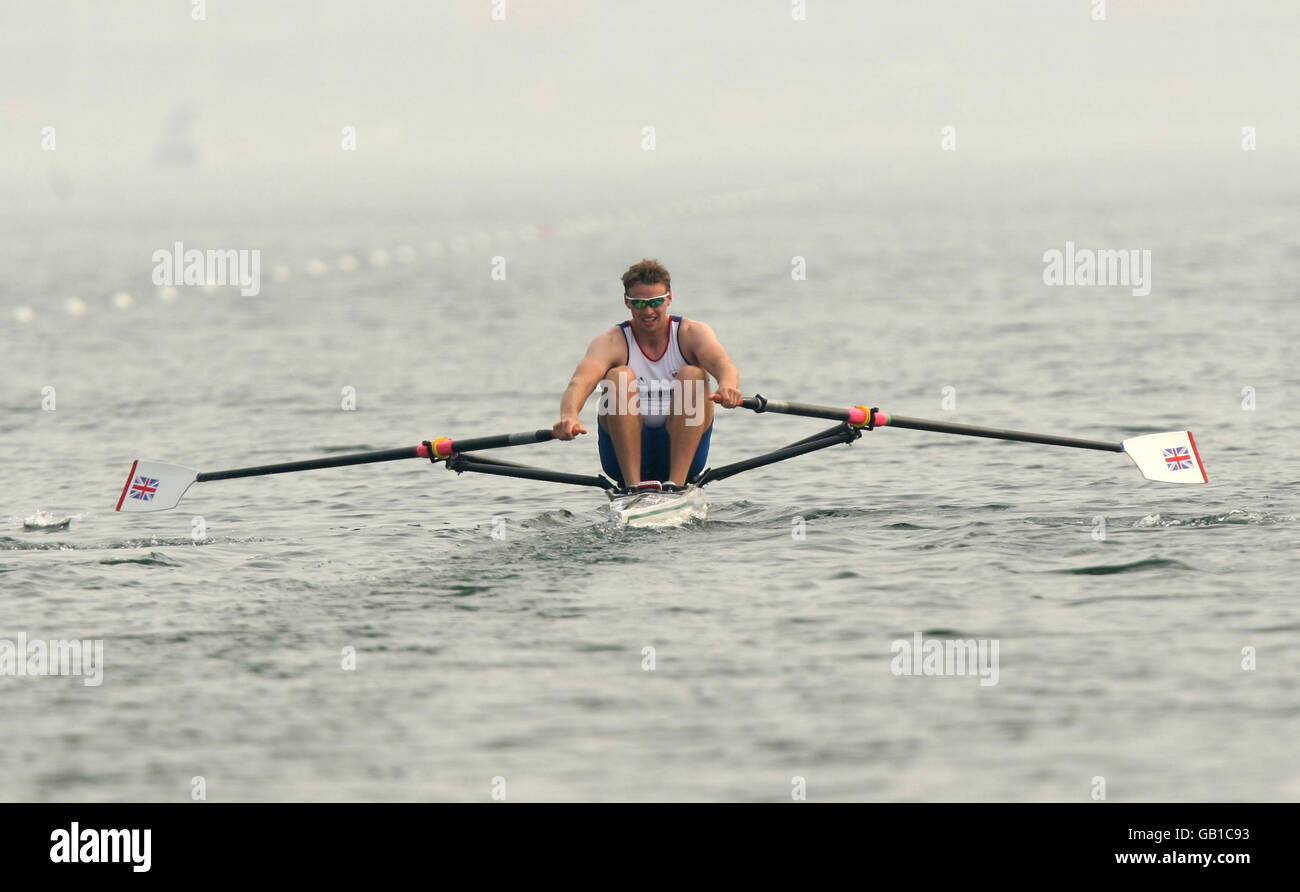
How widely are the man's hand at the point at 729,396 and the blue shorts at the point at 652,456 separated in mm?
931

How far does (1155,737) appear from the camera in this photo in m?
9.18

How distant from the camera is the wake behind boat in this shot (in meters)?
14.5

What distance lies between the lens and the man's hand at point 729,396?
13.9m

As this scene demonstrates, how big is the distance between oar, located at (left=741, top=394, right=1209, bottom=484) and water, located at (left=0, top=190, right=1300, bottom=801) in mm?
341

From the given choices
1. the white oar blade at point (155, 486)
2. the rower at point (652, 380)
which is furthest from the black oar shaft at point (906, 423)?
the white oar blade at point (155, 486)

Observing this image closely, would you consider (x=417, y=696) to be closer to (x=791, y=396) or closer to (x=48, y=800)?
(x=48, y=800)

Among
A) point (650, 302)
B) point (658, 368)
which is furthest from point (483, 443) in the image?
point (650, 302)

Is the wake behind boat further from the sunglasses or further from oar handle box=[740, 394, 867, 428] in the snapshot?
the sunglasses

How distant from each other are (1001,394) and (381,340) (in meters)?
16.2

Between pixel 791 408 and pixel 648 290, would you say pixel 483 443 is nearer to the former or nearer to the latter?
pixel 648 290

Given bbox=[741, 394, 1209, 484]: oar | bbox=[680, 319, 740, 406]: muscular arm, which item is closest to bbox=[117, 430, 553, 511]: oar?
bbox=[680, 319, 740, 406]: muscular arm

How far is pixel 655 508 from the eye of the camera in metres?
14.5

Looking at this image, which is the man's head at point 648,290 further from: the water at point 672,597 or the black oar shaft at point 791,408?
the water at point 672,597

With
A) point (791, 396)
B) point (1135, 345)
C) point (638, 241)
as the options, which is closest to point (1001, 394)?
point (791, 396)
